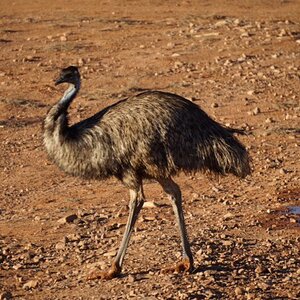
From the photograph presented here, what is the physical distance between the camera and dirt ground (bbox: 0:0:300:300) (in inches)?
340

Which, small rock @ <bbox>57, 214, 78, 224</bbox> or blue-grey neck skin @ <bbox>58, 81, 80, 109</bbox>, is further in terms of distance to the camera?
small rock @ <bbox>57, 214, 78, 224</bbox>

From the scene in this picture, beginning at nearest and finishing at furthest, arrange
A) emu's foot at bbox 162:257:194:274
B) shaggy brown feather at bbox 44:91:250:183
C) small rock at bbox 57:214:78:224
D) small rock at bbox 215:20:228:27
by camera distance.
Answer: shaggy brown feather at bbox 44:91:250:183 < emu's foot at bbox 162:257:194:274 < small rock at bbox 57:214:78:224 < small rock at bbox 215:20:228:27

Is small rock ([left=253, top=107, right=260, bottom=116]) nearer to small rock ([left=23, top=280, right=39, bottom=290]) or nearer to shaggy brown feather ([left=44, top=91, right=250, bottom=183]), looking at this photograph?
shaggy brown feather ([left=44, top=91, right=250, bottom=183])

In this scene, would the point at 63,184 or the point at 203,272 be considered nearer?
the point at 203,272

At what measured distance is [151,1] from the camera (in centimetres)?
2127

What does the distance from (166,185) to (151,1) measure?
13.0m

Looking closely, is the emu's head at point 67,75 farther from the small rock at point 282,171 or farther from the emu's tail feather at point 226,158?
the small rock at point 282,171

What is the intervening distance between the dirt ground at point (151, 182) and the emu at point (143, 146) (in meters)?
0.50

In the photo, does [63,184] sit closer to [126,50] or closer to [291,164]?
[291,164]

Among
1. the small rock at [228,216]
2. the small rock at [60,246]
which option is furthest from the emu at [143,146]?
the small rock at [228,216]

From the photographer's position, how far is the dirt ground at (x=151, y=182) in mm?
8633

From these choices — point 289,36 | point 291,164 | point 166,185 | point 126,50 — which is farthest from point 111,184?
point 289,36

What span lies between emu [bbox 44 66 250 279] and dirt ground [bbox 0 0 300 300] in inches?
19.9

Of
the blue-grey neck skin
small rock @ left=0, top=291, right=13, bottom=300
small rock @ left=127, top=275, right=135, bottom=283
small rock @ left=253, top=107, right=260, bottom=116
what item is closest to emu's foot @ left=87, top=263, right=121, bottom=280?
small rock @ left=127, top=275, right=135, bottom=283
